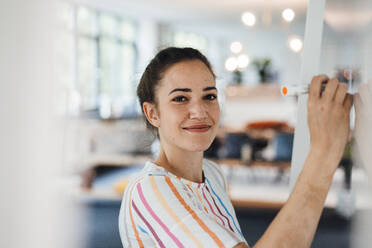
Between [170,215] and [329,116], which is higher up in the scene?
[329,116]

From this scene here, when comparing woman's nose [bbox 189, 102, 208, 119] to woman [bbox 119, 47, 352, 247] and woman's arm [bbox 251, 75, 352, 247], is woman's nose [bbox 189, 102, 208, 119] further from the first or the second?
woman's arm [bbox 251, 75, 352, 247]

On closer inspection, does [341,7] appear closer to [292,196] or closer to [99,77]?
[292,196]

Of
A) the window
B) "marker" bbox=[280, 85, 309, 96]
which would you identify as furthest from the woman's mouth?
the window

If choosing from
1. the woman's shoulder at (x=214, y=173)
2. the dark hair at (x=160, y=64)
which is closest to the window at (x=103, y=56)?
the woman's shoulder at (x=214, y=173)

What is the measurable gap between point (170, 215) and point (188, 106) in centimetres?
23

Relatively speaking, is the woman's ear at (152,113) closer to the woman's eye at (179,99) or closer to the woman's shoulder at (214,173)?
the woman's eye at (179,99)

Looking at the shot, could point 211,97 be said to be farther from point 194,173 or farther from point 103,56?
point 103,56

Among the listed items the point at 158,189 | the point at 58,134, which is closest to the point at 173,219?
the point at 158,189

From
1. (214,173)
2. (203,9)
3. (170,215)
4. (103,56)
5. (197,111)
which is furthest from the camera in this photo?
(103,56)

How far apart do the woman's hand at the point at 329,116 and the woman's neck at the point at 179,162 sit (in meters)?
0.34

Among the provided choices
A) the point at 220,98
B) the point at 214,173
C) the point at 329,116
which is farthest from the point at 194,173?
the point at 329,116

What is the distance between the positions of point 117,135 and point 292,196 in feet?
22.4

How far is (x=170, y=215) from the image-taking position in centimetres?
74

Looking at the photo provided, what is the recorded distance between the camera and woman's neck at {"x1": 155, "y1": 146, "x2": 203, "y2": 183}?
918 millimetres
